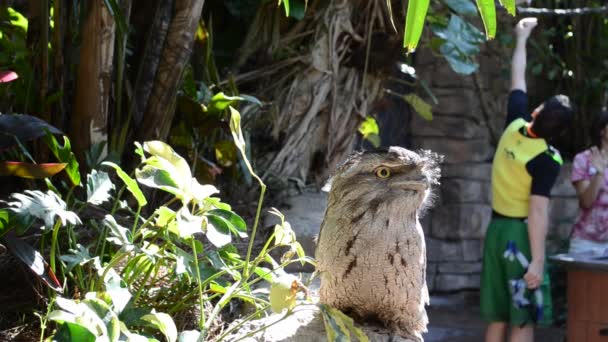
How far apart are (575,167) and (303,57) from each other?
1.97 metres

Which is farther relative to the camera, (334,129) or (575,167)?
(575,167)

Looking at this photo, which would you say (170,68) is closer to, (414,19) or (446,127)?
(414,19)

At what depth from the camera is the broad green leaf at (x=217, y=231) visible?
212 centimetres

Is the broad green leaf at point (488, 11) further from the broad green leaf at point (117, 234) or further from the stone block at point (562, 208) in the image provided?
the stone block at point (562, 208)

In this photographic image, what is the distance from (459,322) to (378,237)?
4.82 metres

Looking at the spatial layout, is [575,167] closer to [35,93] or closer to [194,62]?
[194,62]

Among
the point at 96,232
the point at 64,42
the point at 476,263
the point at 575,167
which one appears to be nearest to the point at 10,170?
the point at 96,232

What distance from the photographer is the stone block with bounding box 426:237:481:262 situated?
782 centimetres

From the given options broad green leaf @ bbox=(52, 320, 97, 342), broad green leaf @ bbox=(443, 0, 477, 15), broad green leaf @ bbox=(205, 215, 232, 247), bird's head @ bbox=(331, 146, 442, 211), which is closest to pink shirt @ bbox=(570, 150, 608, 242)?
broad green leaf @ bbox=(443, 0, 477, 15)

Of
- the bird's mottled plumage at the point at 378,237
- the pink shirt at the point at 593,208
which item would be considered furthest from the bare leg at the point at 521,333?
the bird's mottled plumage at the point at 378,237

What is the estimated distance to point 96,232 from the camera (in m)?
2.79

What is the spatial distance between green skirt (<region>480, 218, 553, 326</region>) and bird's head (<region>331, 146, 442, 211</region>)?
2427 mm

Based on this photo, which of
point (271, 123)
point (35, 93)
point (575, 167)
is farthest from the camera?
point (575, 167)

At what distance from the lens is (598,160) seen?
527cm
